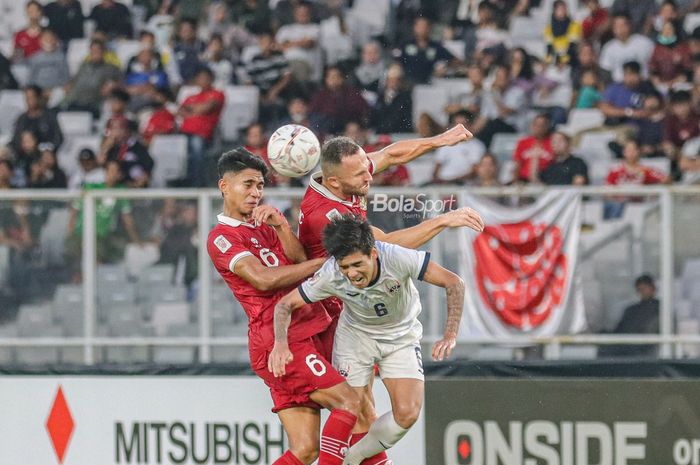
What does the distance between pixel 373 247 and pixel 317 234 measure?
599mm

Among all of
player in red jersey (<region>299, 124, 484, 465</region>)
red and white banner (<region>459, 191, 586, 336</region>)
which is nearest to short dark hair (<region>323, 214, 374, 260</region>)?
player in red jersey (<region>299, 124, 484, 465</region>)

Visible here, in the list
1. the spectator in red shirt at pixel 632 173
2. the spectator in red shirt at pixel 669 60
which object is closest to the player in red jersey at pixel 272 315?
the spectator in red shirt at pixel 632 173

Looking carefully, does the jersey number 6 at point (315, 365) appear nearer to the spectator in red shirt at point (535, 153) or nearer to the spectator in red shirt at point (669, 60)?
the spectator in red shirt at point (535, 153)

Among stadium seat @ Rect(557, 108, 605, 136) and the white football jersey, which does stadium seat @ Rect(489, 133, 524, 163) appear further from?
the white football jersey

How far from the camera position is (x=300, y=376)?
7.22m

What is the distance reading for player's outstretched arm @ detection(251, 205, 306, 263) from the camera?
6852 millimetres

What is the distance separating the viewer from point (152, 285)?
9.80 meters

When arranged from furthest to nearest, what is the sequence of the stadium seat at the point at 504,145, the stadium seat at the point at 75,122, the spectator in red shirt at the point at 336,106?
the stadium seat at the point at 75,122
the spectator in red shirt at the point at 336,106
the stadium seat at the point at 504,145

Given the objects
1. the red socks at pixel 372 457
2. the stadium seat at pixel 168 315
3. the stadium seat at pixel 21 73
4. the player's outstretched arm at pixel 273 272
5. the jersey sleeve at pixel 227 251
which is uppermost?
the stadium seat at pixel 21 73

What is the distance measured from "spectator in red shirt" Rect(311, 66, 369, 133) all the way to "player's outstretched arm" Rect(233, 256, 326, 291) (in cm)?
530

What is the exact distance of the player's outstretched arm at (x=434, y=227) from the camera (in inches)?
269

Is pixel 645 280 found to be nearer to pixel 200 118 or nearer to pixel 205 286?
pixel 205 286

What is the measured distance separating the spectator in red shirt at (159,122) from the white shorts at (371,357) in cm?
622

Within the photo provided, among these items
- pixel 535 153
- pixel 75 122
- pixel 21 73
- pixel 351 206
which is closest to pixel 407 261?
pixel 351 206
